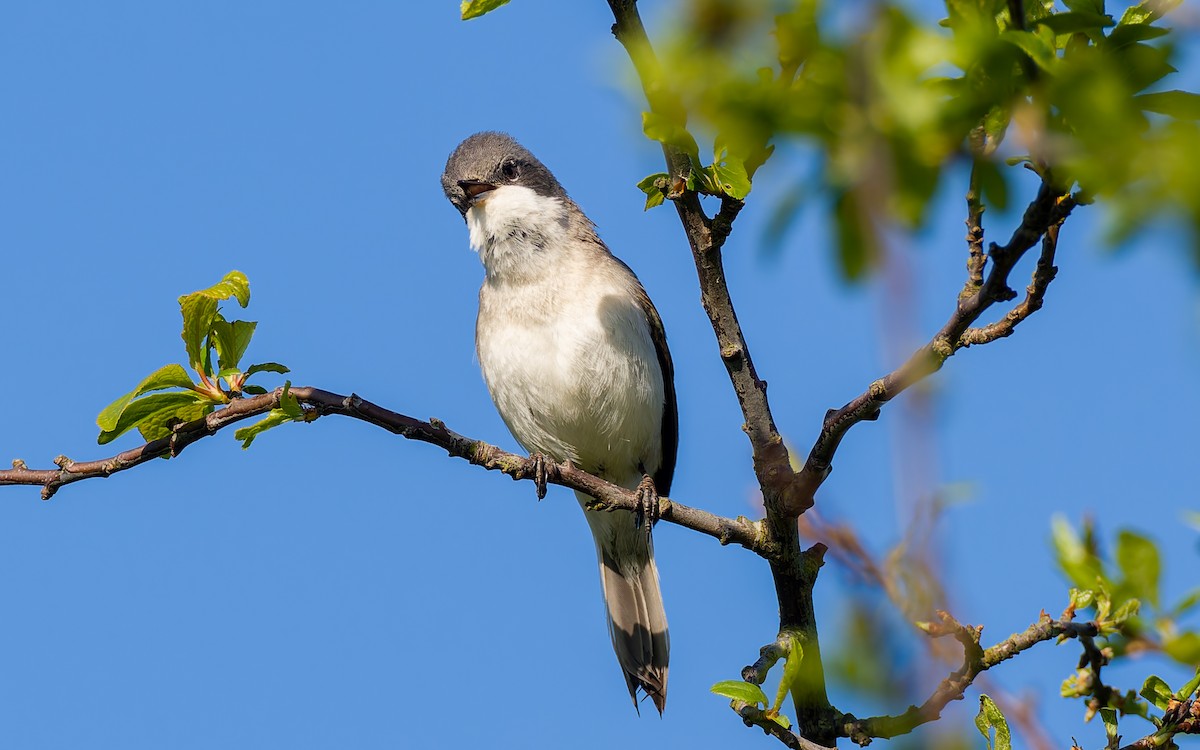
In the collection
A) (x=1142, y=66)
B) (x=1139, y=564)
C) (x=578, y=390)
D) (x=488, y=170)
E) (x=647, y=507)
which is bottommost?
(x=1139, y=564)

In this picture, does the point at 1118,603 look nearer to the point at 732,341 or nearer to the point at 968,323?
the point at 968,323

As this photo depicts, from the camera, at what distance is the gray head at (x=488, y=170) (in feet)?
23.2

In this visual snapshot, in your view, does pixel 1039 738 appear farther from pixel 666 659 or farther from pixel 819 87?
pixel 666 659

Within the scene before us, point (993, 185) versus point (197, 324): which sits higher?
point (197, 324)

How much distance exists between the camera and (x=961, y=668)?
11.1 ft

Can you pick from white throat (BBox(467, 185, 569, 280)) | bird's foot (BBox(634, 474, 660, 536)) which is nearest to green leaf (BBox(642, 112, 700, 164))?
bird's foot (BBox(634, 474, 660, 536))

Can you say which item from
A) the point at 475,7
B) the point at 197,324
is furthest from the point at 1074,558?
the point at 197,324

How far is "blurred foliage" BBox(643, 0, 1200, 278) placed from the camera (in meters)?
1.40

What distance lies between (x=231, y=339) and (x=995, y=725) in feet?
8.53

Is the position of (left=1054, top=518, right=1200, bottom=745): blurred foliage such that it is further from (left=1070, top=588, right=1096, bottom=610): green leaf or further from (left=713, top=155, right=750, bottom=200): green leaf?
(left=713, top=155, right=750, bottom=200): green leaf

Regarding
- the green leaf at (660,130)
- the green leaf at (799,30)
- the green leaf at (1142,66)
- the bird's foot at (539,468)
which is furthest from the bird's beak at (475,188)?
the green leaf at (799,30)

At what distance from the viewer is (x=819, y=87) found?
1.56 m

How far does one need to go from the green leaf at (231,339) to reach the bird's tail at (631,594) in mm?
3161

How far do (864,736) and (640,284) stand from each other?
3.71 metres
